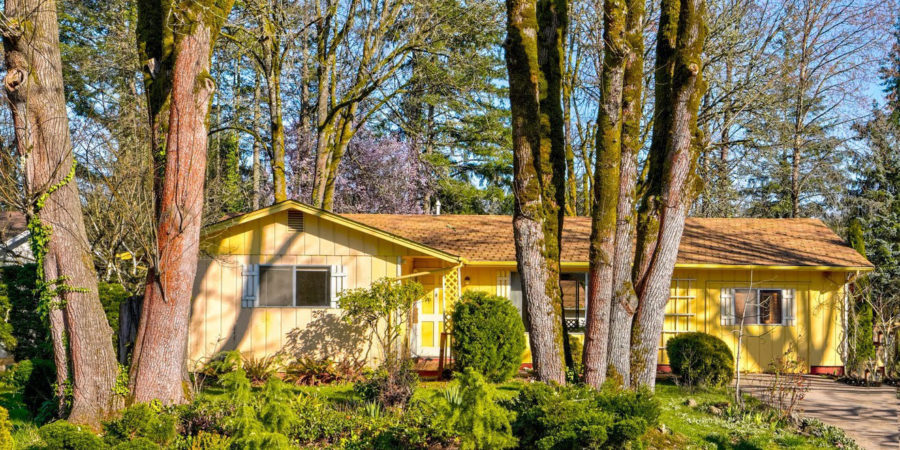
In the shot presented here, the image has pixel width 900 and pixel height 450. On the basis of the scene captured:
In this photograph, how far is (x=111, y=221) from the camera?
39.0 feet

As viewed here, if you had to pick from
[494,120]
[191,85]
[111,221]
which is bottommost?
[111,221]

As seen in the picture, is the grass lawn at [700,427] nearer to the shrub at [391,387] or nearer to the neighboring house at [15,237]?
the shrub at [391,387]

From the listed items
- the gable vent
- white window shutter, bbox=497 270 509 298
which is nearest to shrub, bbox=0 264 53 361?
the gable vent

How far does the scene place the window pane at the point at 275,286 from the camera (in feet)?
45.2

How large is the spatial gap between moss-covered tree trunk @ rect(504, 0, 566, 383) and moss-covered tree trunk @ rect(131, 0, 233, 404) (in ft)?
13.3

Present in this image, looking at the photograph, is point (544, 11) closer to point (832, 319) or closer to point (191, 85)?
point (191, 85)

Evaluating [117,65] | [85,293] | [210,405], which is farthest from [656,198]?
[117,65]

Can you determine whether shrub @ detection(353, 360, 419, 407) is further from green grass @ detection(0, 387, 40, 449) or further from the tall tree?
the tall tree

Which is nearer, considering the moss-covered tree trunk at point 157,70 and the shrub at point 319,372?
the moss-covered tree trunk at point 157,70

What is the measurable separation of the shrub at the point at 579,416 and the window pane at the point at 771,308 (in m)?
10.2

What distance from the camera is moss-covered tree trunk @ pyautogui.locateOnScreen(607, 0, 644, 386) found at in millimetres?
8891

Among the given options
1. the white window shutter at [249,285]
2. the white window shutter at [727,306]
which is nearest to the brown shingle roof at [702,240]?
the white window shutter at [727,306]

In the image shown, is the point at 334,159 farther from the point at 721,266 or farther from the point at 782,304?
the point at 782,304

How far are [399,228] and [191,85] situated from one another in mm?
9364
